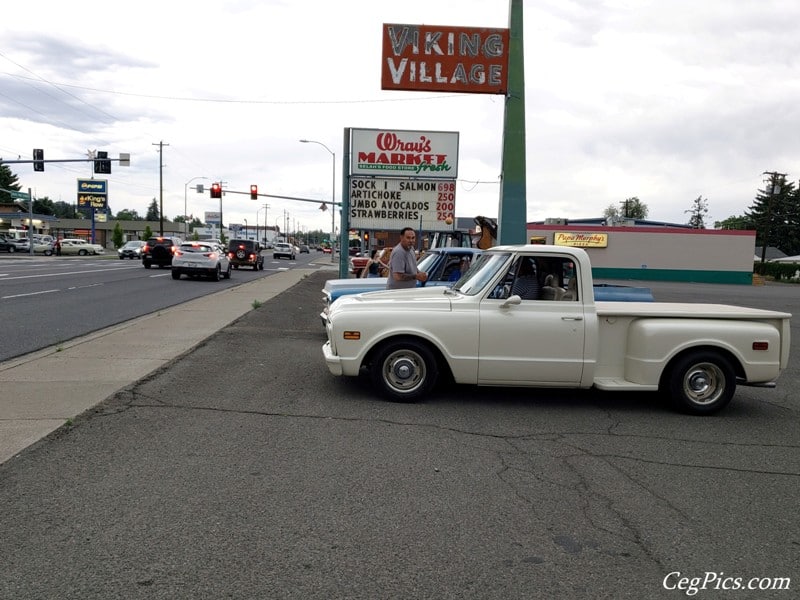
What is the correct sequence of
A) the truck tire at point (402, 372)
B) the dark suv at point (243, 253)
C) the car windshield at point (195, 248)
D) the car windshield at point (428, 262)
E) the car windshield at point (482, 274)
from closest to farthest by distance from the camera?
the truck tire at point (402, 372)
the car windshield at point (482, 274)
the car windshield at point (428, 262)
the car windshield at point (195, 248)
the dark suv at point (243, 253)

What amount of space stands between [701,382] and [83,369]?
698 cm

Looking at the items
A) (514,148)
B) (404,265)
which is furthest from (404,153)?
(404,265)

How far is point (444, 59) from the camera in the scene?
16.8 m

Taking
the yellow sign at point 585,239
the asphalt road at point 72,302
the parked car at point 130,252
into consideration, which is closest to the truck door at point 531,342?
the asphalt road at point 72,302

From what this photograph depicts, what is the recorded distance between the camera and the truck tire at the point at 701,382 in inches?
Answer: 274

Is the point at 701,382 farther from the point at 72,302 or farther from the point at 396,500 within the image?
the point at 72,302

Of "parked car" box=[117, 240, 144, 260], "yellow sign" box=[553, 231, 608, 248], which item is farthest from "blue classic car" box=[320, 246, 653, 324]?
"parked car" box=[117, 240, 144, 260]

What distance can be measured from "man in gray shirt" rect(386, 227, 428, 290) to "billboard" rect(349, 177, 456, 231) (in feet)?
33.6

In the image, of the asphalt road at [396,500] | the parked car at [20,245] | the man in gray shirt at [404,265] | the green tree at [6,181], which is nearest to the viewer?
the asphalt road at [396,500]

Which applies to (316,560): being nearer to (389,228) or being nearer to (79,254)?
(389,228)

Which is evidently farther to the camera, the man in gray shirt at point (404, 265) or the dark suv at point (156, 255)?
the dark suv at point (156, 255)

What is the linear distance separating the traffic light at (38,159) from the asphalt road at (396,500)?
37328 mm

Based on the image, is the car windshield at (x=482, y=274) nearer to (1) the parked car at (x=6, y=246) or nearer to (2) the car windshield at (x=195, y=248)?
(2) the car windshield at (x=195, y=248)

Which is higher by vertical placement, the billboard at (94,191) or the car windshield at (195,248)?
the billboard at (94,191)
